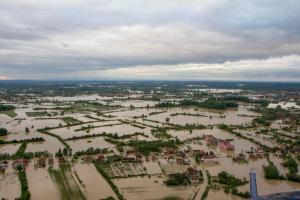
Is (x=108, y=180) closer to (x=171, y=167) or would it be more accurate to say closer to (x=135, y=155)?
(x=171, y=167)

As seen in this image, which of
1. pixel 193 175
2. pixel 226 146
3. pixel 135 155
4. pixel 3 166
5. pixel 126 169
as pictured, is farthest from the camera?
pixel 226 146

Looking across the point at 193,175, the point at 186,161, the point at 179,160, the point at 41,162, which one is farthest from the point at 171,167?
the point at 41,162

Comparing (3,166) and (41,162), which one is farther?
(41,162)

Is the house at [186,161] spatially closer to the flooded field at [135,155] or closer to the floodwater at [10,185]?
the flooded field at [135,155]

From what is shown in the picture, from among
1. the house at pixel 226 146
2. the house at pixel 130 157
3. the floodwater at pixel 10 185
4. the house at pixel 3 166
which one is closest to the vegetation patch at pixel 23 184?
the floodwater at pixel 10 185

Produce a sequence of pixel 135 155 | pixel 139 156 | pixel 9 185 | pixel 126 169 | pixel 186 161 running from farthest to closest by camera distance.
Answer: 1. pixel 135 155
2. pixel 139 156
3. pixel 186 161
4. pixel 126 169
5. pixel 9 185

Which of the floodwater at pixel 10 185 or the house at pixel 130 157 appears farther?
the house at pixel 130 157

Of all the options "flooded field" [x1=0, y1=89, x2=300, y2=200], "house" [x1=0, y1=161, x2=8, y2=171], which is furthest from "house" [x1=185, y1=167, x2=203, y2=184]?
"house" [x1=0, y1=161, x2=8, y2=171]
